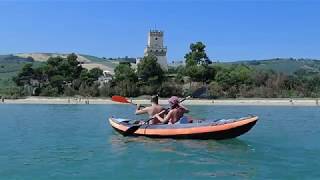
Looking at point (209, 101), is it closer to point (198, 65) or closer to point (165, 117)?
point (198, 65)

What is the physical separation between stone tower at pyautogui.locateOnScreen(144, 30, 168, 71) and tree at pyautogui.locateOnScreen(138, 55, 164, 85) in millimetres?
18292

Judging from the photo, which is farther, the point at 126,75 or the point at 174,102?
the point at 126,75

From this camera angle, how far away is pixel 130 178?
15.0m

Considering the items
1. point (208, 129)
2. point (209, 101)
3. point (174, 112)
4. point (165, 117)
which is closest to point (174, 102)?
point (174, 112)

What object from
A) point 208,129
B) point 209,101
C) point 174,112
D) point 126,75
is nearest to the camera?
point 208,129

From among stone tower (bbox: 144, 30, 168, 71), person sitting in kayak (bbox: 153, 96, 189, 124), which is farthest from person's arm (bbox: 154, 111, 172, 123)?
stone tower (bbox: 144, 30, 168, 71)

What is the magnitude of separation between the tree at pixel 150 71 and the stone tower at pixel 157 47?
18.3 meters

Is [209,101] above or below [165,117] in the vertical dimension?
below

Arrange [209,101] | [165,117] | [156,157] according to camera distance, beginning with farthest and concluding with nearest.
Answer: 1. [209,101]
2. [165,117]
3. [156,157]

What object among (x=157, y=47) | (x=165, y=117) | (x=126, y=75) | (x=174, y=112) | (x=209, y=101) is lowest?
(x=209, y=101)

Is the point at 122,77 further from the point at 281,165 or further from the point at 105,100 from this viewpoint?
the point at 281,165

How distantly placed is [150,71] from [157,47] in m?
21.0

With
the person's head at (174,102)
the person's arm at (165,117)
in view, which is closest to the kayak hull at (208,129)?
the person's arm at (165,117)

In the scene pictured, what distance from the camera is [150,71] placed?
91938mm
